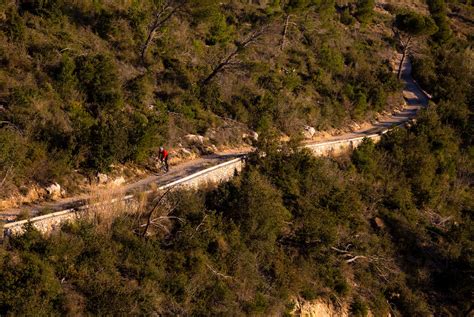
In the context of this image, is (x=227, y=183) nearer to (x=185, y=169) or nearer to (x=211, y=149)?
(x=185, y=169)

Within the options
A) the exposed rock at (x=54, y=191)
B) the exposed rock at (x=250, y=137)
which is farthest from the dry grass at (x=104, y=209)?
the exposed rock at (x=250, y=137)

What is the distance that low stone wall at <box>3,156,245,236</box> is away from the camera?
50.1 ft

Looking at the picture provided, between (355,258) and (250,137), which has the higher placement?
(250,137)

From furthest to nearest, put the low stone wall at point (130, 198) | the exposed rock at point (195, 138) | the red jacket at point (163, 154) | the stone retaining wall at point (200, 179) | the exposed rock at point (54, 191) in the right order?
the exposed rock at point (195, 138) → the red jacket at point (163, 154) → the exposed rock at point (54, 191) → the stone retaining wall at point (200, 179) → the low stone wall at point (130, 198)

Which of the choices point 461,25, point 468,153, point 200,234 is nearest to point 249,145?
point 200,234

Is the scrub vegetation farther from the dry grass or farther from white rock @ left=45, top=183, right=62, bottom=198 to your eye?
Answer: white rock @ left=45, top=183, right=62, bottom=198

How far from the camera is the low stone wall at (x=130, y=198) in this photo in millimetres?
15273

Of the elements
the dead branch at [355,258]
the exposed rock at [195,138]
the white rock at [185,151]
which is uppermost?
the exposed rock at [195,138]

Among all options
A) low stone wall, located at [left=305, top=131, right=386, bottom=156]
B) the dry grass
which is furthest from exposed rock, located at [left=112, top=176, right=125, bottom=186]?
low stone wall, located at [left=305, top=131, right=386, bottom=156]

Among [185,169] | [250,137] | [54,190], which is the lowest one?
[250,137]

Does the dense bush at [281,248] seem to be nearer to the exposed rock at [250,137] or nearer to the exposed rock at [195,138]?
the exposed rock at [250,137]

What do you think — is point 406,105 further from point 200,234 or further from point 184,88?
point 200,234

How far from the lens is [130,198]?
730 inches

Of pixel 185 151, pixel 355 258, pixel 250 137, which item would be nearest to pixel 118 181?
pixel 185 151
